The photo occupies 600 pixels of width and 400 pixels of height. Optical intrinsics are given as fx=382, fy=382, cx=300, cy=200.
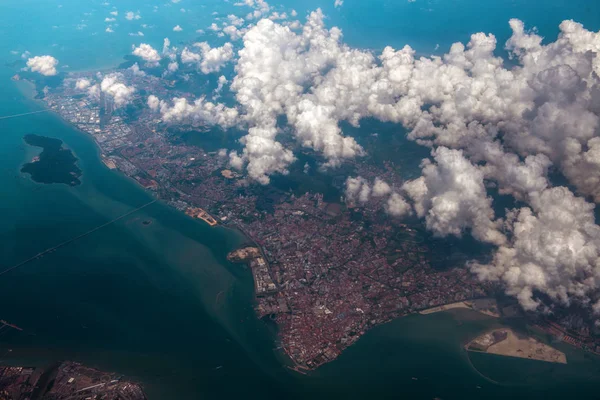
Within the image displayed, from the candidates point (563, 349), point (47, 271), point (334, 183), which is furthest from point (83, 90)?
point (563, 349)

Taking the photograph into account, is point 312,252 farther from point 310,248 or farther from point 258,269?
point 258,269

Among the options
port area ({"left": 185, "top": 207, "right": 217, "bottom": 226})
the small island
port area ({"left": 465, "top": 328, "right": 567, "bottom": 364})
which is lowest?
the small island

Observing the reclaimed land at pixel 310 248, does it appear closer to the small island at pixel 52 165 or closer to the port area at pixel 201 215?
the port area at pixel 201 215

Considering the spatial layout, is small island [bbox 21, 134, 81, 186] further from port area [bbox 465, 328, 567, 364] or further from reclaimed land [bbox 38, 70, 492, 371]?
port area [bbox 465, 328, 567, 364]

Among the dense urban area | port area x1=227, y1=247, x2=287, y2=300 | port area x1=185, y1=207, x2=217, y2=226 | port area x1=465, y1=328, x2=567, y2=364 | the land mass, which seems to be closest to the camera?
the land mass

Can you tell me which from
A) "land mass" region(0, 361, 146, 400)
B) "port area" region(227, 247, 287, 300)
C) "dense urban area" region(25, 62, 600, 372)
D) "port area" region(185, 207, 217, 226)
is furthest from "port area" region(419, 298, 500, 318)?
"port area" region(185, 207, 217, 226)

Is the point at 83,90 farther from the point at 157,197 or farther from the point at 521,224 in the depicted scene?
the point at 521,224

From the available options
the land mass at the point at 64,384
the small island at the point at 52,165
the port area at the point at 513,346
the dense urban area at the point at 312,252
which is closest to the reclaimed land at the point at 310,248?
the dense urban area at the point at 312,252
